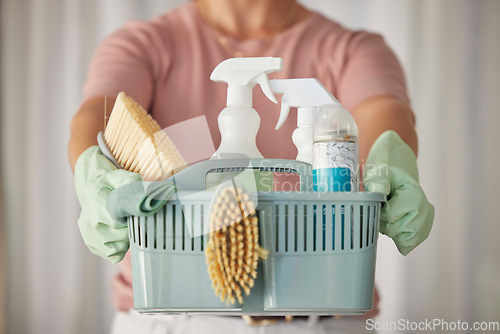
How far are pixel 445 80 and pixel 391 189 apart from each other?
101cm

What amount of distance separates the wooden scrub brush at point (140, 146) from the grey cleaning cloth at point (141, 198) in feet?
0.19

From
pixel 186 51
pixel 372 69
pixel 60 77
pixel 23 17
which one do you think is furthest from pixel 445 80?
pixel 23 17

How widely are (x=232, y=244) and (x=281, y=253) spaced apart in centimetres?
4

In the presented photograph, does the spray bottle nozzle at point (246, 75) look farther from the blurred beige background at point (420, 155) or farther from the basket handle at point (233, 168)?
the blurred beige background at point (420, 155)

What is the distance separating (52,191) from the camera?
50.8 inches

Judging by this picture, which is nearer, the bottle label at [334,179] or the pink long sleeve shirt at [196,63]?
the bottle label at [334,179]

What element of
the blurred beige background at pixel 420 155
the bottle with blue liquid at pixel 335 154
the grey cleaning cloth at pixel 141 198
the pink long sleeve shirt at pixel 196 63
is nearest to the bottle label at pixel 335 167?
the bottle with blue liquid at pixel 335 154

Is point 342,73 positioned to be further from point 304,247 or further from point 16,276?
point 16,276

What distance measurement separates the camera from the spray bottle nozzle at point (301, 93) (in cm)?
48

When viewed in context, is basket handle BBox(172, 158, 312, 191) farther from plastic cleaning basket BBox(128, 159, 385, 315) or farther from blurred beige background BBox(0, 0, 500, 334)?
blurred beige background BBox(0, 0, 500, 334)

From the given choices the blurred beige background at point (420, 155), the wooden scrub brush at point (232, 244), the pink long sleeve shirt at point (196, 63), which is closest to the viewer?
the wooden scrub brush at point (232, 244)

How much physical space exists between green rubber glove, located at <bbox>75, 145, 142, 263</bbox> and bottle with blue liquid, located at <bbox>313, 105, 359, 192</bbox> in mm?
148

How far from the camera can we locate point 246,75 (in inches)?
18.2

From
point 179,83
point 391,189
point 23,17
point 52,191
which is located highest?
point 23,17
